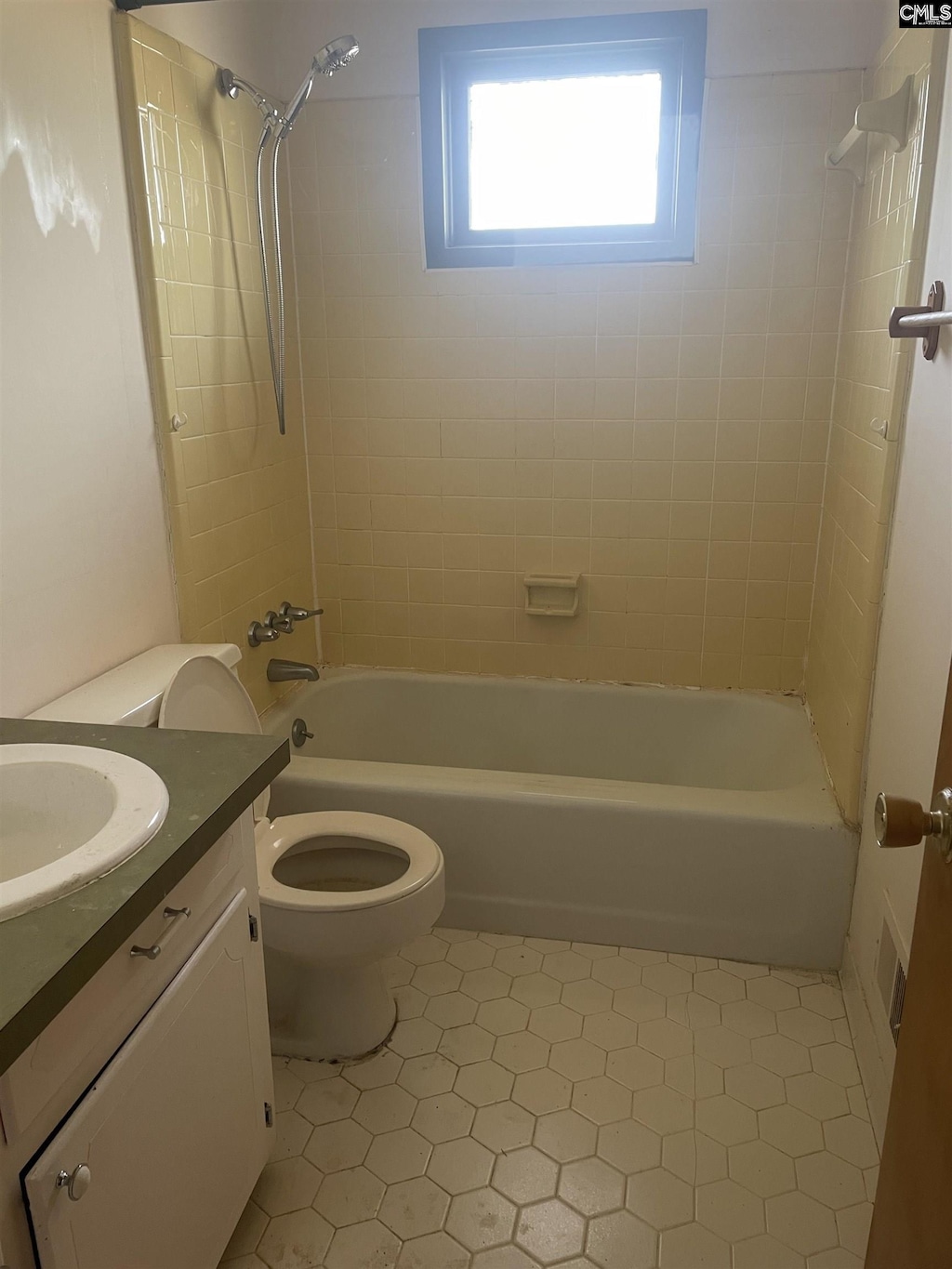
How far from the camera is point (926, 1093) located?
0.98 m

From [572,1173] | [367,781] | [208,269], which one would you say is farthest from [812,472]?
[572,1173]

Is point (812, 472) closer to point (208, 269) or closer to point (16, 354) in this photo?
point (208, 269)

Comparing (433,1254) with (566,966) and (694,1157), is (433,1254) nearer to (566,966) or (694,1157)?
(694,1157)

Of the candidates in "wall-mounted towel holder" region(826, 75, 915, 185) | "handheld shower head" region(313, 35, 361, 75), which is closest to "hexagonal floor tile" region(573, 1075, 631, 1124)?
"wall-mounted towel holder" region(826, 75, 915, 185)

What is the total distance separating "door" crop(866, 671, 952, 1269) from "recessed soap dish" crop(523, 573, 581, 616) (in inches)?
71.1

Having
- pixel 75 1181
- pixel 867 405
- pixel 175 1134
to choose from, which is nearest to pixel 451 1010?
pixel 175 1134

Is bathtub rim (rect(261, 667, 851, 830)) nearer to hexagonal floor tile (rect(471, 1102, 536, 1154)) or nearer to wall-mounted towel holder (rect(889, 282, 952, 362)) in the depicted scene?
hexagonal floor tile (rect(471, 1102, 536, 1154))

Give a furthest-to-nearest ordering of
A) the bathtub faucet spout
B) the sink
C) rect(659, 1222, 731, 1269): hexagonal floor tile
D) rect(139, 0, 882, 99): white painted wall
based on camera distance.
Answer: the bathtub faucet spout
rect(139, 0, 882, 99): white painted wall
rect(659, 1222, 731, 1269): hexagonal floor tile
the sink

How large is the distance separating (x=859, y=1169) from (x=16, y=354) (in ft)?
6.75

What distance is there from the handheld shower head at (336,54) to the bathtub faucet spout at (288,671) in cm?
A: 147

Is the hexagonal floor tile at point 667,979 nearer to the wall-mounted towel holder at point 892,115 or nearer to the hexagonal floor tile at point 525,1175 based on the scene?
the hexagonal floor tile at point 525,1175

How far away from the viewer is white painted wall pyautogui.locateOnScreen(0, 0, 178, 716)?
1.58 m
